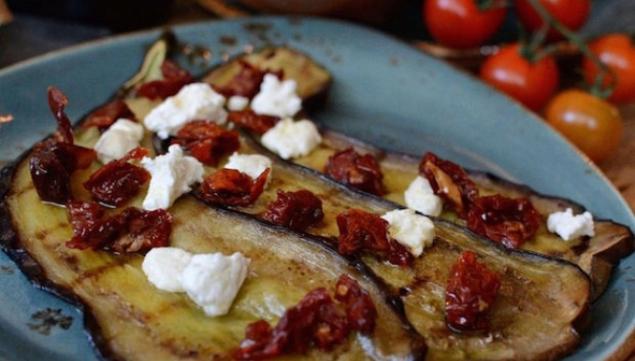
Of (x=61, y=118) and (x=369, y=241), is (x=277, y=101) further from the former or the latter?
(x=369, y=241)

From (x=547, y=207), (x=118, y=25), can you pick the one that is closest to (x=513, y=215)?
(x=547, y=207)

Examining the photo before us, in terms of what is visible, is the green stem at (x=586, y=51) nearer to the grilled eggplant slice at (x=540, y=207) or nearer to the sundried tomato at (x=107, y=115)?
the grilled eggplant slice at (x=540, y=207)

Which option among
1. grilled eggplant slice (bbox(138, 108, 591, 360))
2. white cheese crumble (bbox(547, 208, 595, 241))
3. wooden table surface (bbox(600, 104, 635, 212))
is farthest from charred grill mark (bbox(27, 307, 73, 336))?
wooden table surface (bbox(600, 104, 635, 212))

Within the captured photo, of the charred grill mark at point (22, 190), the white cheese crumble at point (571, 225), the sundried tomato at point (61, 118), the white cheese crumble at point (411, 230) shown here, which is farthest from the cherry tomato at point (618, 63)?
the charred grill mark at point (22, 190)

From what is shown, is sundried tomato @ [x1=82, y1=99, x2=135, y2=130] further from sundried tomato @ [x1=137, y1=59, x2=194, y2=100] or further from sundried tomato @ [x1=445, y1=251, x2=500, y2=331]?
sundried tomato @ [x1=445, y1=251, x2=500, y2=331]

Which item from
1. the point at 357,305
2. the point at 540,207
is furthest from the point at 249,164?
the point at 540,207

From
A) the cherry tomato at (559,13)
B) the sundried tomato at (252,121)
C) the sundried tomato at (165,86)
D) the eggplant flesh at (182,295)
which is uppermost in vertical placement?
the cherry tomato at (559,13)
